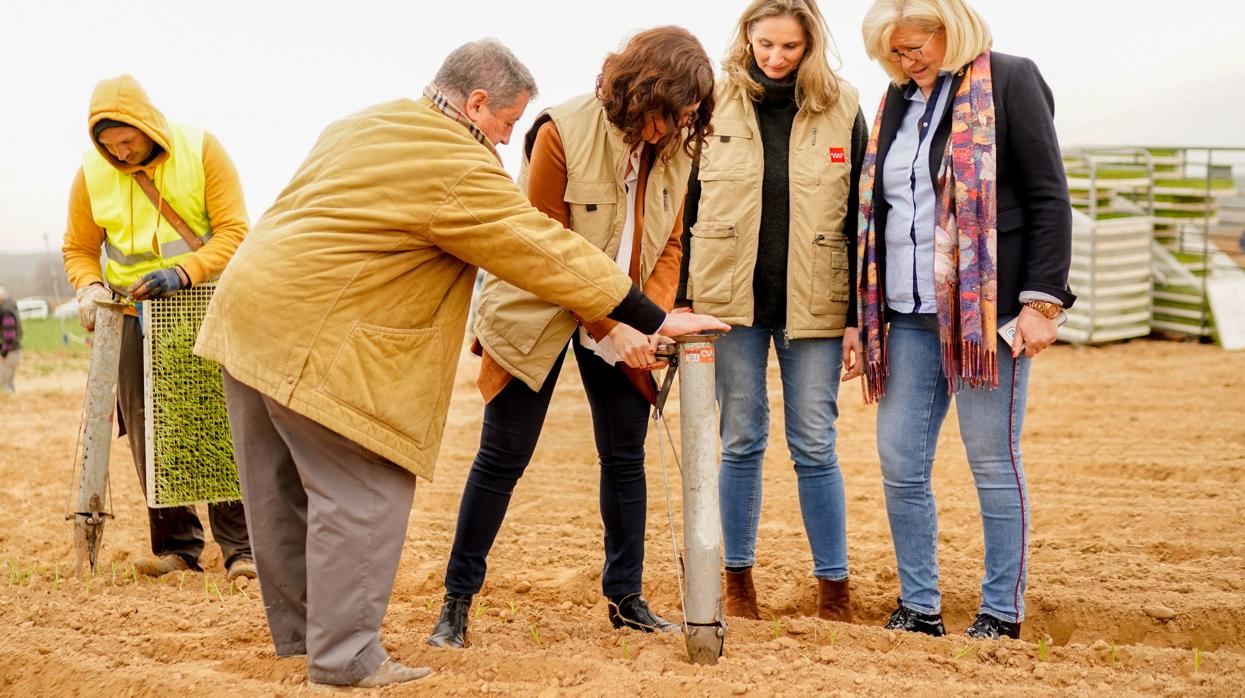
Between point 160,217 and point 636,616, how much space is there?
8.13ft

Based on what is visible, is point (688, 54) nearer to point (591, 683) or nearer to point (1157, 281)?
point (591, 683)

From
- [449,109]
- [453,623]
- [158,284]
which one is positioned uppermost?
[449,109]

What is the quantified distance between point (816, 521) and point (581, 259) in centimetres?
154

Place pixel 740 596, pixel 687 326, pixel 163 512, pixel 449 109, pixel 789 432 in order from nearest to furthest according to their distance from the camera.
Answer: pixel 449 109, pixel 687 326, pixel 789 432, pixel 740 596, pixel 163 512

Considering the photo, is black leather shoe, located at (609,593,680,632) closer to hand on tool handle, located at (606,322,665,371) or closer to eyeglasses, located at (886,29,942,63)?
hand on tool handle, located at (606,322,665,371)

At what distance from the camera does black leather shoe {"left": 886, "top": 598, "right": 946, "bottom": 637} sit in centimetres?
384

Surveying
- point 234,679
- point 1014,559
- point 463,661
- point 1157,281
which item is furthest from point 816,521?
point 1157,281

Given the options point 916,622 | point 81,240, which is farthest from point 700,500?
point 81,240

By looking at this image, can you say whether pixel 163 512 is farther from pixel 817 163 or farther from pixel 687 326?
pixel 817 163

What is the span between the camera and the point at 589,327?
3395mm

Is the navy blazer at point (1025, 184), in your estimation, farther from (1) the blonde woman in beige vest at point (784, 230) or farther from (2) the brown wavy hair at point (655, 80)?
(2) the brown wavy hair at point (655, 80)

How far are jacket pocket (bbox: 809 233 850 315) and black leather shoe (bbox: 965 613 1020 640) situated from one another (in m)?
1.10

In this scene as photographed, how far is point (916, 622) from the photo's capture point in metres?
3.86

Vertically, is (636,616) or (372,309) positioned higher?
(372,309)
